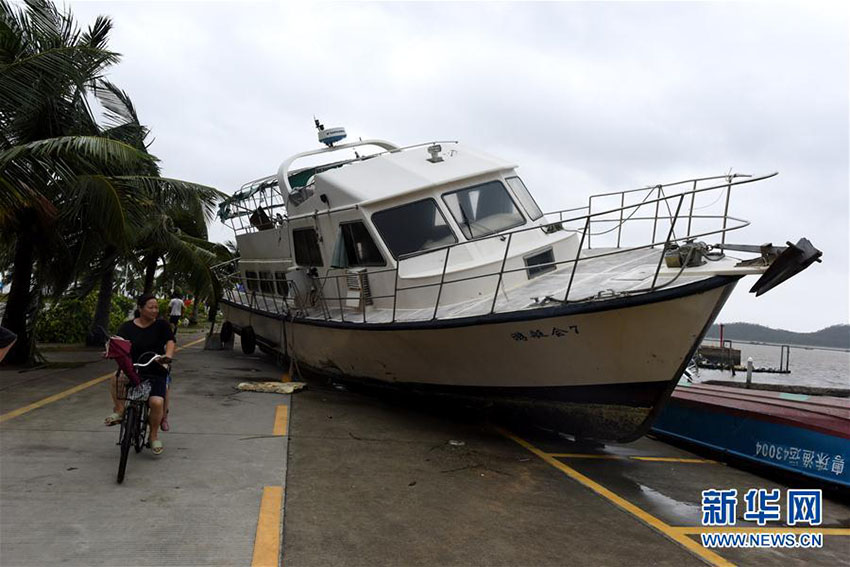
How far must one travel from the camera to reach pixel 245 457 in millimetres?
5965

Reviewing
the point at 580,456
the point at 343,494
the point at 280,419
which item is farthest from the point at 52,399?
the point at 580,456

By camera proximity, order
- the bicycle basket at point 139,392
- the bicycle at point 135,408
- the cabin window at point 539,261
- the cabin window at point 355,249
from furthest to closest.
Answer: the cabin window at point 355,249, the cabin window at point 539,261, the bicycle basket at point 139,392, the bicycle at point 135,408

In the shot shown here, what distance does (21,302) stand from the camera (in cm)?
1139

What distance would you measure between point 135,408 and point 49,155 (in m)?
5.66

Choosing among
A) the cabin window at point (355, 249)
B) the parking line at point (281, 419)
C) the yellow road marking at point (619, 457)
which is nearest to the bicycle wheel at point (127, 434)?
the parking line at point (281, 419)

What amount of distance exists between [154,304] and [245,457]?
5.38ft

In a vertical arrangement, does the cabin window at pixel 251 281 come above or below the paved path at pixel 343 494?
above

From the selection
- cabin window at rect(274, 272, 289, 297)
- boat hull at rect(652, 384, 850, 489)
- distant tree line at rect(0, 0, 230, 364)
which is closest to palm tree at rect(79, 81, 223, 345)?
distant tree line at rect(0, 0, 230, 364)

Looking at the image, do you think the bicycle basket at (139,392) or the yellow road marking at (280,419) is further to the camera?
the yellow road marking at (280,419)

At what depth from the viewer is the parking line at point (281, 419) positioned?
7136 millimetres

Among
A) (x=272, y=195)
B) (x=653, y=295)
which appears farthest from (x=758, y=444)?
(x=272, y=195)

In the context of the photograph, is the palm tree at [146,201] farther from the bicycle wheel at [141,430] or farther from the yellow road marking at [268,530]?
the yellow road marking at [268,530]

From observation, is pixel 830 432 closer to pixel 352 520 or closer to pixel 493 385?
pixel 493 385

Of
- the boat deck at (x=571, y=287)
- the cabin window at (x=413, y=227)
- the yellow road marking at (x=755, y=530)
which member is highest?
the cabin window at (x=413, y=227)
